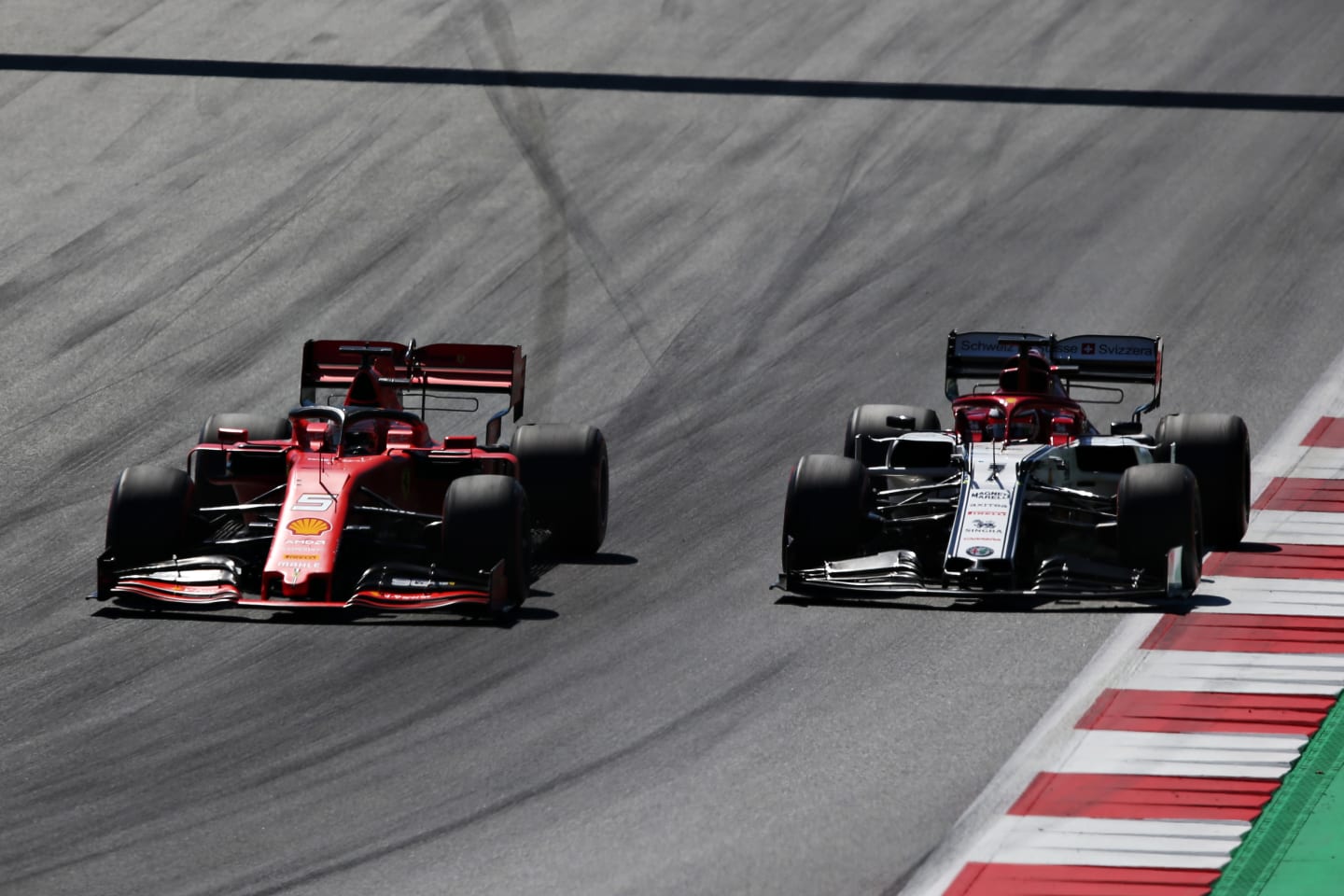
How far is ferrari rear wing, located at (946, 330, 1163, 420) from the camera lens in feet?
56.1

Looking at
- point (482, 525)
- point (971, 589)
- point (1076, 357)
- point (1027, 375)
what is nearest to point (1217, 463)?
point (1027, 375)

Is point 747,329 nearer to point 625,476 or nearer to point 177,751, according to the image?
point 625,476

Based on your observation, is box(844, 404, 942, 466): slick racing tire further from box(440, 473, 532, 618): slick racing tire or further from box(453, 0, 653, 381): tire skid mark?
box(453, 0, 653, 381): tire skid mark

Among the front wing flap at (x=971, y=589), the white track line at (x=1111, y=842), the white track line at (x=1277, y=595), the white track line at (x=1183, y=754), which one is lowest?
the white track line at (x=1111, y=842)

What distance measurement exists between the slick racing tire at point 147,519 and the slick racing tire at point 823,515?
401cm

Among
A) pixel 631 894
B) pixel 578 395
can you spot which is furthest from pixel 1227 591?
pixel 578 395

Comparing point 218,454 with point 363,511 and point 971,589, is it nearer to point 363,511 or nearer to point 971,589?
point 363,511

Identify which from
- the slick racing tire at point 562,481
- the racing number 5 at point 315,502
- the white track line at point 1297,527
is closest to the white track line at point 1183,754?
the white track line at point 1297,527

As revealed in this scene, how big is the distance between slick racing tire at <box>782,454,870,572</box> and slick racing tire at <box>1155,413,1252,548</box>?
250cm

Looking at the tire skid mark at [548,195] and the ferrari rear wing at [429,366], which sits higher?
the tire skid mark at [548,195]

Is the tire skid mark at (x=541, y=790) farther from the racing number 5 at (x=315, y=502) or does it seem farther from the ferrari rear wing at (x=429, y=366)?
the ferrari rear wing at (x=429, y=366)

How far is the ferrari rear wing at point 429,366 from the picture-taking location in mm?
17047

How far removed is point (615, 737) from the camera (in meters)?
12.3

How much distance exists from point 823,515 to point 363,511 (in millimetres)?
3045
